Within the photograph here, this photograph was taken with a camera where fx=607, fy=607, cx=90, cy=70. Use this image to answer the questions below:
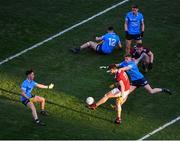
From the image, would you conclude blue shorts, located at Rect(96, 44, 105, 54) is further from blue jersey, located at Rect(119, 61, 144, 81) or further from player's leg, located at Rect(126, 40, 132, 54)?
blue jersey, located at Rect(119, 61, 144, 81)

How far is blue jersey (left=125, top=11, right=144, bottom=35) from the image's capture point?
27734mm

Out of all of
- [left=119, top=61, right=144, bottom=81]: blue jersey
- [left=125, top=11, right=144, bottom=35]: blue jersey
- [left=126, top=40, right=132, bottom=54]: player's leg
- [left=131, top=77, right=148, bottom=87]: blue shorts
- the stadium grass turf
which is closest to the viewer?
the stadium grass turf

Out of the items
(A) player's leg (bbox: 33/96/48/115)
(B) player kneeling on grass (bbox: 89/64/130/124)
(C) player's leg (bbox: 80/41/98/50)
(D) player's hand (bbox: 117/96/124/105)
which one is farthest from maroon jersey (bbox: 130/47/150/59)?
(A) player's leg (bbox: 33/96/48/115)

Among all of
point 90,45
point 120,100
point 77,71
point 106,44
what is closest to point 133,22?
point 106,44

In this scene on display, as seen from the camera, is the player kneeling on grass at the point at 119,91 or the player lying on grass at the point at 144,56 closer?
the player kneeling on grass at the point at 119,91

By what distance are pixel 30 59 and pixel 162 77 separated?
6134 millimetres

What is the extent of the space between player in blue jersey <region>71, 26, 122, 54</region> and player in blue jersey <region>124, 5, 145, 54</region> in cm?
61

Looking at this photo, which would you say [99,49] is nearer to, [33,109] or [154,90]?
[154,90]

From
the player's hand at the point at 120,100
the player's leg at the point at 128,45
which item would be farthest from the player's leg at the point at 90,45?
the player's hand at the point at 120,100

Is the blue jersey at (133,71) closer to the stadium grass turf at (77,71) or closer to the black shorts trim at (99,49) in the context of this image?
the stadium grass turf at (77,71)

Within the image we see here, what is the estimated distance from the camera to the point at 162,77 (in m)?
26.3

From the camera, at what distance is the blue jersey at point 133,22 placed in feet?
91.0

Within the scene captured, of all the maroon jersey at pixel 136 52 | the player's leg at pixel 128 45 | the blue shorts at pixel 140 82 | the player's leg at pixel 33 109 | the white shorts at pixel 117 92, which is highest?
the player's leg at pixel 128 45

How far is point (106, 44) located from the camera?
2806cm
